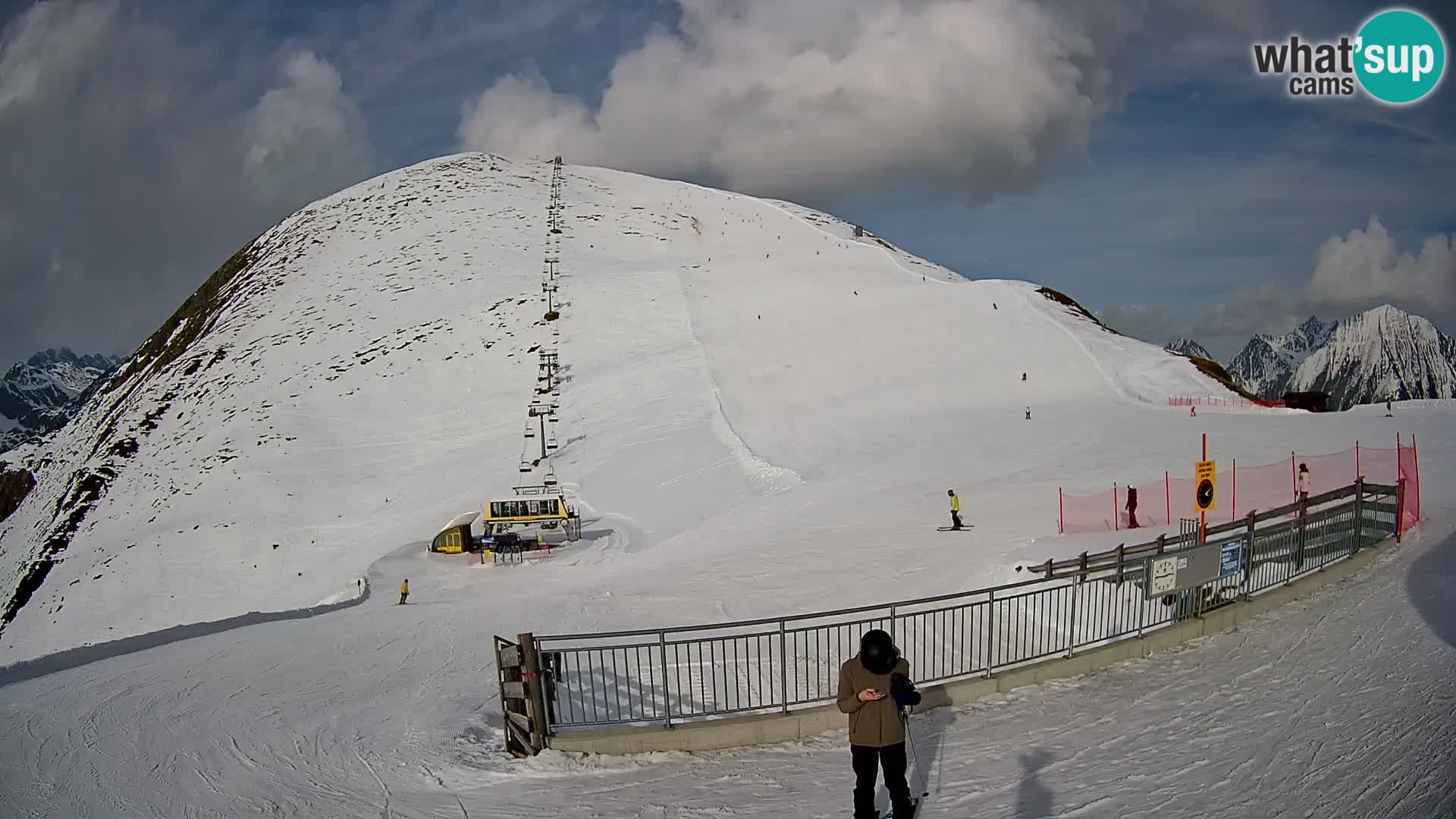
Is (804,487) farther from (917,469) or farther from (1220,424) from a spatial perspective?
(1220,424)

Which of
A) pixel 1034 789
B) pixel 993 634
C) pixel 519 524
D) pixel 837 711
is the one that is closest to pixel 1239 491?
pixel 993 634

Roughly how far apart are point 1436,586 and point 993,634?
648 cm

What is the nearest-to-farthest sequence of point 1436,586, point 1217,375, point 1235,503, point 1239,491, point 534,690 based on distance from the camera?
point 534,690
point 1436,586
point 1235,503
point 1239,491
point 1217,375

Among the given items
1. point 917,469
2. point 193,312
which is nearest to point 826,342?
point 917,469

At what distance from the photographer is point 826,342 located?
49.6 metres

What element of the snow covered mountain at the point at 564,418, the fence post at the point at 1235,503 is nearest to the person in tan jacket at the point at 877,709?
the snow covered mountain at the point at 564,418

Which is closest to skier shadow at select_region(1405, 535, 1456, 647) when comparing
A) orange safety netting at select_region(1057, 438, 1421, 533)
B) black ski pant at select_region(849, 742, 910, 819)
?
orange safety netting at select_region(1057, 438, 1421, 533)

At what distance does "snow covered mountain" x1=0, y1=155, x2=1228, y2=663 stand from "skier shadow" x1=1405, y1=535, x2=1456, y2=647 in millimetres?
7610

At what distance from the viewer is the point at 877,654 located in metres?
A: 6.46

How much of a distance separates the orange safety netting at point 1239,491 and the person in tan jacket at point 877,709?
15.2m

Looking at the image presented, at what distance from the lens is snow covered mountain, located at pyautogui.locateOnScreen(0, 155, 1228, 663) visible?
31109 mm

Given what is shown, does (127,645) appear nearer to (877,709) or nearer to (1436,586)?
(877,709)

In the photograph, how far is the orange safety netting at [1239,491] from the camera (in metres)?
19.9

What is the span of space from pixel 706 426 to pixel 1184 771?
33521 millimetres
